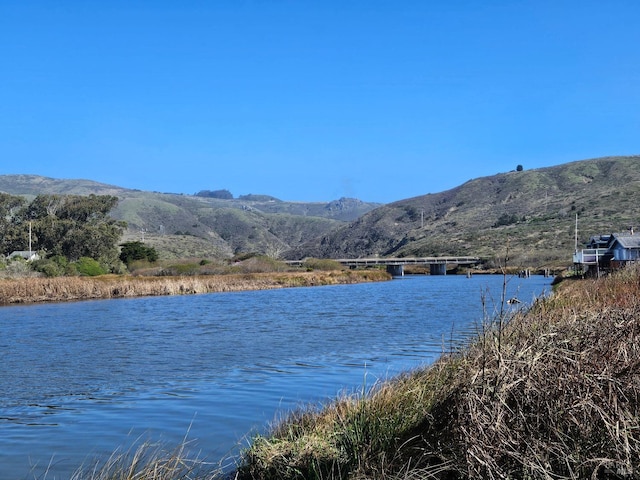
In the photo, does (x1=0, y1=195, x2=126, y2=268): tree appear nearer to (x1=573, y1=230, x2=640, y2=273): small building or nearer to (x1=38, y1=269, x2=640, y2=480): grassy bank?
(x1=573, y1=230, x2=640, y2=273): small building

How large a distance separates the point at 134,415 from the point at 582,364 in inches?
348

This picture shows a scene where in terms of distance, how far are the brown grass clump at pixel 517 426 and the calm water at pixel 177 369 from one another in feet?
4.15

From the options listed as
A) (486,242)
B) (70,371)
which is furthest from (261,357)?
(486,242)

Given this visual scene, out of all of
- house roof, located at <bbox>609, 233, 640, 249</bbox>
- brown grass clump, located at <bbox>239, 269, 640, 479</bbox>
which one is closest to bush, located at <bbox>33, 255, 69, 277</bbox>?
house roof, located at <bbox>609, 233, 640, 249</bbox>

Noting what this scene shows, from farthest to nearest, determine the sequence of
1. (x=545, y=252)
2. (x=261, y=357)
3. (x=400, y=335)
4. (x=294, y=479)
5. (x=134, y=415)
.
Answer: (x=545, y=252), (x=400, y=335), (x=261, y=357), (x=134, y=415), (x=294, y=479)

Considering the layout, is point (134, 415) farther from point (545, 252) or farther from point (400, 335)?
point (545, 252)

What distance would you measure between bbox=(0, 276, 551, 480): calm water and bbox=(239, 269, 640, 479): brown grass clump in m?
1.26

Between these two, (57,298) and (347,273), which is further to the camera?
(347,273)

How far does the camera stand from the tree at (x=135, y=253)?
8948 centimetres

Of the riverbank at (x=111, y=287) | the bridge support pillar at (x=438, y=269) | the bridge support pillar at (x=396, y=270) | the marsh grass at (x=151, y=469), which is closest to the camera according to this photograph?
the marsh grass at (x=151, y=469)

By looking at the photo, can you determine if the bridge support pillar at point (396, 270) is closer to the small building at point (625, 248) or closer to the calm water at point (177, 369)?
the small building at point (625, 248)

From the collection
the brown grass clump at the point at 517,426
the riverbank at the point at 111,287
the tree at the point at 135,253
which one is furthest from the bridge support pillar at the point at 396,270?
the brown grass clump at the point at 517,426

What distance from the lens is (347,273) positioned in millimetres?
85125

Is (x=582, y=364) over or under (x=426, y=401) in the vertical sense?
over
